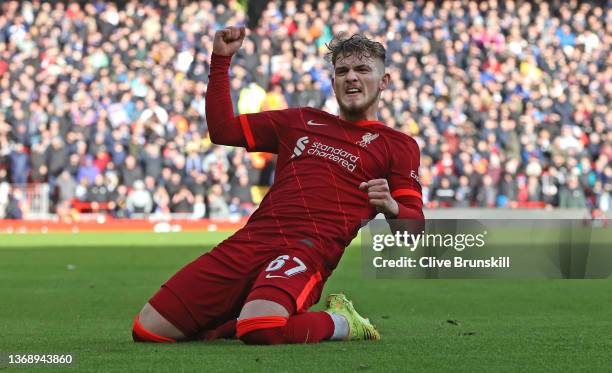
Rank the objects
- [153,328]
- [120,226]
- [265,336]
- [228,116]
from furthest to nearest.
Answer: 1. [120,226]
2. [228,116]
3. [153,328]
4. [265,336]

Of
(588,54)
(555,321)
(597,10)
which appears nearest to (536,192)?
(588,54)

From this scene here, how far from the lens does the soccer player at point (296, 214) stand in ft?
22.3

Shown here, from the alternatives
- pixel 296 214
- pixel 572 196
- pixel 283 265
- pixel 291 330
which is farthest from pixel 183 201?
pixel 291 330

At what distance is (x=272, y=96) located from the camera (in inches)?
1105

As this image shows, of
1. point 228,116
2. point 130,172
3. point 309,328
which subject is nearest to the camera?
point 309,328

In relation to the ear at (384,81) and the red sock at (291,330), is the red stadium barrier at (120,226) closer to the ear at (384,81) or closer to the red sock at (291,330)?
the ear at (384,81)

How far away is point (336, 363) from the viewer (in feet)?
19.4

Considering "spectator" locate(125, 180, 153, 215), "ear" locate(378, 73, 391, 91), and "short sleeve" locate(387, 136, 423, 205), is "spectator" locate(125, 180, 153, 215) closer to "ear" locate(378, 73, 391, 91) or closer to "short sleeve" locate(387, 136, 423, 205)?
"ear" locate(378, 73, 391, 91)

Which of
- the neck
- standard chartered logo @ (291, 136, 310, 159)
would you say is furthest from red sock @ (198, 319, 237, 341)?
the neck

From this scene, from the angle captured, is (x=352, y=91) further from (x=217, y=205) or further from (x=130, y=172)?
(x=217, y=205)

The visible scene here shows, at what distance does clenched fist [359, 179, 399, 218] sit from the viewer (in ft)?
21.3

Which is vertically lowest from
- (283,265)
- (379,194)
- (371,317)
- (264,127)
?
(371,317)

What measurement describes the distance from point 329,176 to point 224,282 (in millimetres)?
877

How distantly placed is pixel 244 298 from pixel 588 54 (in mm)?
27792
